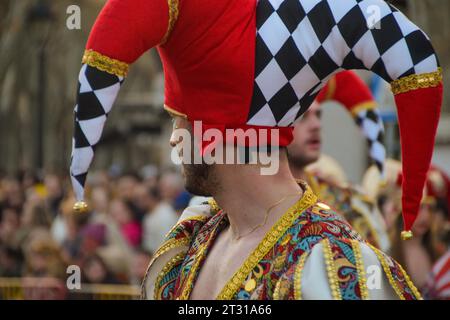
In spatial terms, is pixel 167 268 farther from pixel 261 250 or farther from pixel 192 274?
pixel 261 250

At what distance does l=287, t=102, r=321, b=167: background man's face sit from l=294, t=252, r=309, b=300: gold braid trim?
7.71 ft

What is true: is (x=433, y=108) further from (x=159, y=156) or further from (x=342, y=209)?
(x=159, y=156)

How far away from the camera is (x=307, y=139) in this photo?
526 centimetres

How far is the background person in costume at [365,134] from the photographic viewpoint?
525 cm

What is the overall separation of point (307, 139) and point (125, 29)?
260cm

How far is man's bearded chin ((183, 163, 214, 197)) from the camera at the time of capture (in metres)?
3.13

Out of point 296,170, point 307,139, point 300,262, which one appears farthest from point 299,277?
point 296,170

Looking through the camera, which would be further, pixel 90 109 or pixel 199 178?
pixel 199 178

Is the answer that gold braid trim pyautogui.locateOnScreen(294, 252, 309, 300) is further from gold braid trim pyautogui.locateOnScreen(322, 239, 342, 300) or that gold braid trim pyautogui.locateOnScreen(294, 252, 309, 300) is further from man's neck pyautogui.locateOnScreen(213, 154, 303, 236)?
man's neck pyautogui.locateOnScreen(213, 154, 303, 236)

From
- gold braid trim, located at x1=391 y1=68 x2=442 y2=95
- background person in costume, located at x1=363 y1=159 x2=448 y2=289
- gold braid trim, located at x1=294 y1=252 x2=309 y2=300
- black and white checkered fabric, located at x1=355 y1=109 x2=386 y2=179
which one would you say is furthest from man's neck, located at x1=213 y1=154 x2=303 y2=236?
background person in costume, located at x1=363 y1=159 x2=448 y2=289

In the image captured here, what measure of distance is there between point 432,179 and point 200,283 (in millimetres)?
4064

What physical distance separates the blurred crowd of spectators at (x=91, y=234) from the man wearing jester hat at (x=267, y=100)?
5.09 metres

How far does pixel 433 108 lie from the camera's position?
288cm

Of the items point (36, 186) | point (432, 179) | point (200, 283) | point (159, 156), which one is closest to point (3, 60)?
point (36, 186)
